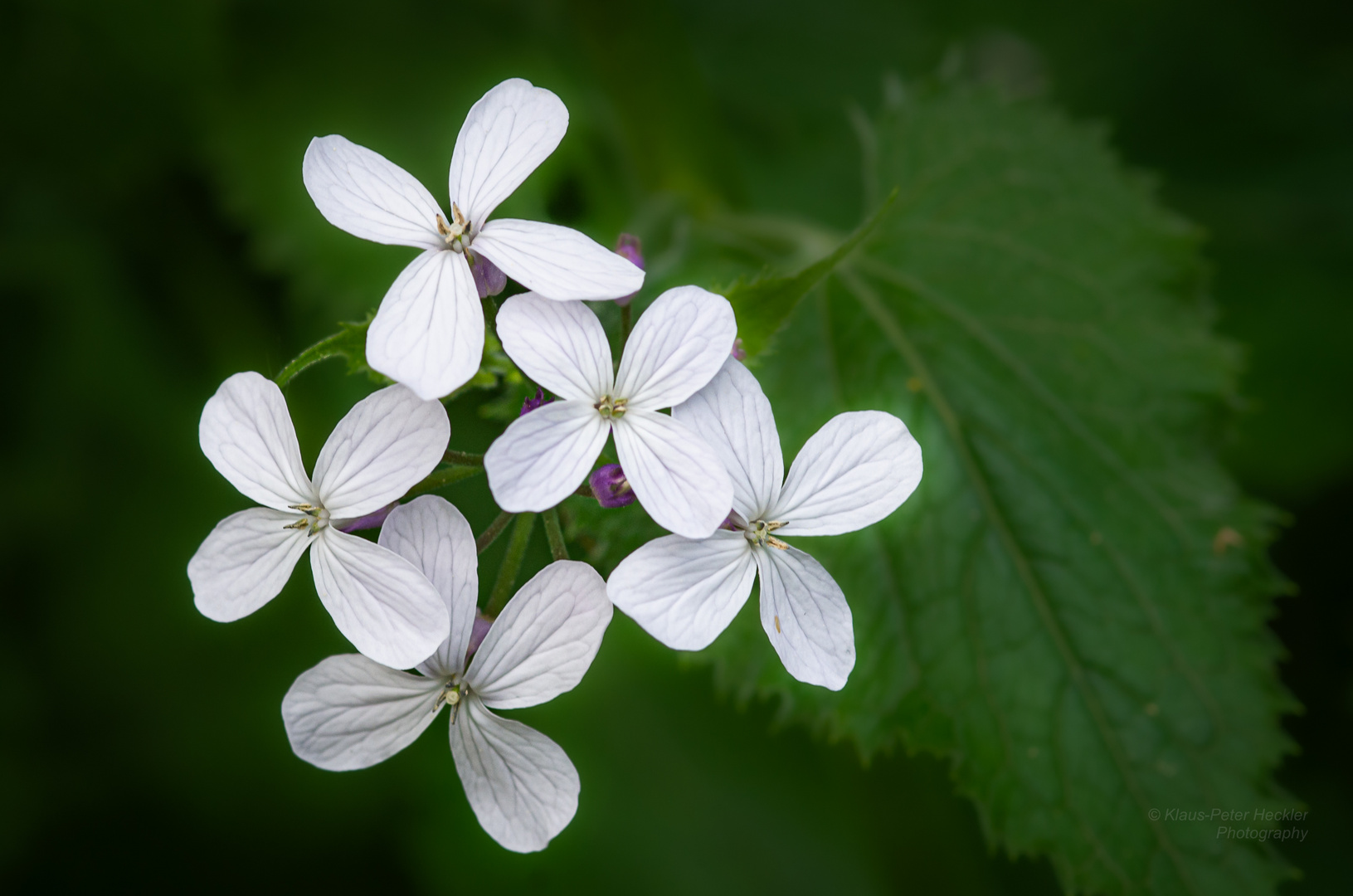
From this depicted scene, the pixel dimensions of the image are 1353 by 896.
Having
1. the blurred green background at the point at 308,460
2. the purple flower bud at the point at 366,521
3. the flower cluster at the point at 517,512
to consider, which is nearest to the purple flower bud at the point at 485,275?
the flower cluster at the point at 517,512

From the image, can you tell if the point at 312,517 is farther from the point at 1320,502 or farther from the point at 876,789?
the point at 1320,502

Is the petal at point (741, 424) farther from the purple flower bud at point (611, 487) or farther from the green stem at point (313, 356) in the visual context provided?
the green stem at point (313, 356)

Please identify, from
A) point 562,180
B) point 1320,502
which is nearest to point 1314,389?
point 1320,502

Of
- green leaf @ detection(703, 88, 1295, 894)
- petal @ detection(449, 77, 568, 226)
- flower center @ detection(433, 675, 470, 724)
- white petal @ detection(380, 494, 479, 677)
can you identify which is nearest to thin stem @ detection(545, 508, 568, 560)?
white petal @ detection(380, 494, 479, 677)

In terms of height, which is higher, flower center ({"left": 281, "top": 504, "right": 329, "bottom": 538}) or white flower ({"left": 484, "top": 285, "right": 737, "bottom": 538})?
white flower ({"left": 484, "top": 285, "right": 737, "bottom": 538})

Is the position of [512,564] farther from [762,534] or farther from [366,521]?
[762,534]

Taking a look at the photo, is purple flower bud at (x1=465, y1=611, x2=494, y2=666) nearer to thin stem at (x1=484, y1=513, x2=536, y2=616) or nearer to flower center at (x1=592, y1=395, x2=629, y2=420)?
thin stem at (x1=484, y1=513, x2=536, y2=616)

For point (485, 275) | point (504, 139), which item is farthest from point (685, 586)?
point (504, 139)
